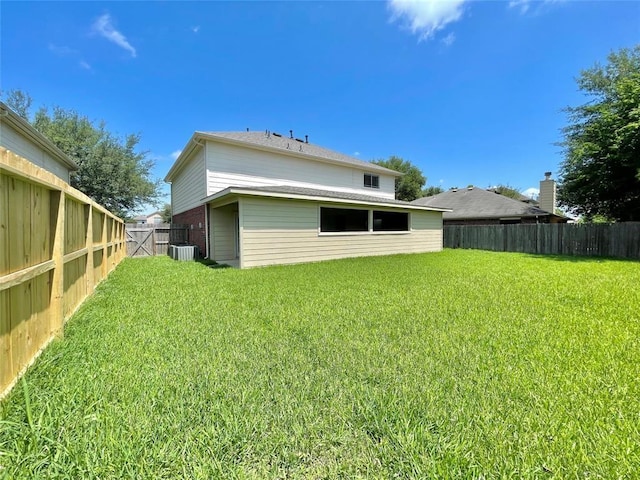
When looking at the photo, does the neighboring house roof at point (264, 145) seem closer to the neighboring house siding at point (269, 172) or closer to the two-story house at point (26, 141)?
the neighboring house siding at point (269, 172)

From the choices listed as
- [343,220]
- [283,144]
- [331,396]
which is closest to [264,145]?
[283,144]

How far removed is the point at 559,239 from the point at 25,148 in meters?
22.7

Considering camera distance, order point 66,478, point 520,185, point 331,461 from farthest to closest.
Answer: point 520,185 < point 331,461 < point 66,478

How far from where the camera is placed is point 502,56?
12398mm

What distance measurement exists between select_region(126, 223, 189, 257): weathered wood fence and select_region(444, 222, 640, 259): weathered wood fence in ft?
54.7

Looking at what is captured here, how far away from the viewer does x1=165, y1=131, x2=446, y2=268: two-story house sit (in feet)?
31.5

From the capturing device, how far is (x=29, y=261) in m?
2.41

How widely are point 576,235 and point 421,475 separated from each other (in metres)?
17.2

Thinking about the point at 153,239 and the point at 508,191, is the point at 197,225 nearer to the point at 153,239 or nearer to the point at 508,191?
the point at 153,239

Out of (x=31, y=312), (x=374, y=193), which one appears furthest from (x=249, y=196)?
(x=374, y=193)

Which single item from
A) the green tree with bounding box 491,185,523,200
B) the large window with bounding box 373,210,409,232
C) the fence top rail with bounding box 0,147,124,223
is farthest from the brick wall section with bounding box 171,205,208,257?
the green tree with bounding box 491,185,523,200

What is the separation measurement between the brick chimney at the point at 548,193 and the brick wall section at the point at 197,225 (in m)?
23.0

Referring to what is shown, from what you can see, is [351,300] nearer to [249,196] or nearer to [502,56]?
[249,196]

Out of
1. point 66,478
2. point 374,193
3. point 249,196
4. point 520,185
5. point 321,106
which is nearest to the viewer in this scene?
point 66,478
